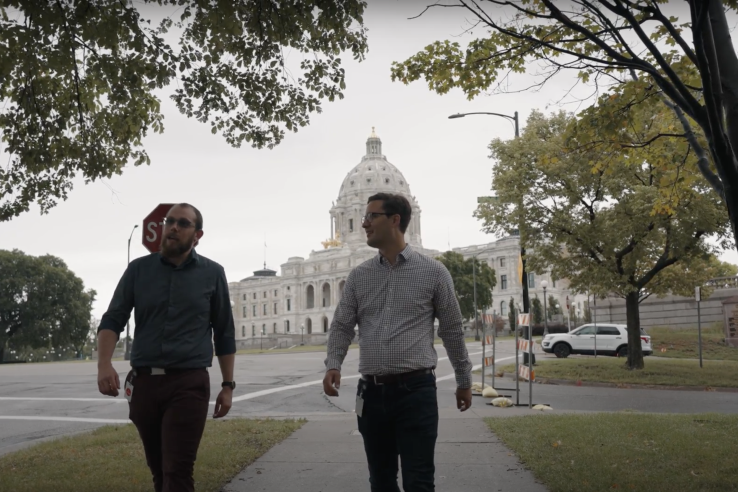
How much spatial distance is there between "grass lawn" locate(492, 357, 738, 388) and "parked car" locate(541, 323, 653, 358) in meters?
8.12

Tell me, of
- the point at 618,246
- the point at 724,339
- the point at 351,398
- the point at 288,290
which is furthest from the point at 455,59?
the point at 288,290

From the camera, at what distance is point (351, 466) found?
6.73 meters

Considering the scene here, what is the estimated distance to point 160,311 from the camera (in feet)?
13.5

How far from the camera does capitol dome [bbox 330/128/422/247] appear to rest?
151113mm

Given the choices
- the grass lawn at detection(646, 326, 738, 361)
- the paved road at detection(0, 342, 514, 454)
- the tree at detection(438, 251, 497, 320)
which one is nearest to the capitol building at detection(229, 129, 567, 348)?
the tree at detection(438, 251, 497, 320)

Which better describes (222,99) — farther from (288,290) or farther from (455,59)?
(288,290)

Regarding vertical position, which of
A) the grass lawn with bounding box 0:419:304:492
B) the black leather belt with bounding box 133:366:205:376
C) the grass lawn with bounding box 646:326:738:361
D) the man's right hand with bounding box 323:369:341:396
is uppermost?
the black leather belt with bounding box 133:366:205:376

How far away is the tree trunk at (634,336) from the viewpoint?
69.3 ft

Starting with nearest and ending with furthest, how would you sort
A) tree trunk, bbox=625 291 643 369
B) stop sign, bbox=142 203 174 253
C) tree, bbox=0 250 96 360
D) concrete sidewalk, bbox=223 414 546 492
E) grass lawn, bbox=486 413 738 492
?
grass lawn, bbox=486 413 738 492 < concrete sidewalk, bbox=223 414 546 492 < stop sign, bbox=142 203 174 253 < tree trunk, bbox=625 291 643 369 < tree, bbox=0 250 96 360

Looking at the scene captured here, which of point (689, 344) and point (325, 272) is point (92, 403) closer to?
point (689, 344)

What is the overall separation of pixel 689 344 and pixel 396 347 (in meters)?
34.5

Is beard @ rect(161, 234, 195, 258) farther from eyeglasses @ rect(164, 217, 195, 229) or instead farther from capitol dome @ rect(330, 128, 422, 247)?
capitol dome @ rect(330, 128, 422, 247)

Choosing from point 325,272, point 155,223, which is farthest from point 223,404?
point 325,272

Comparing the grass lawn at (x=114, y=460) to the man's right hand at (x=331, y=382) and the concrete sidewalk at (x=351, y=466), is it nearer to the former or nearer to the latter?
the concrete sidewalk at (x=351, y=466)
